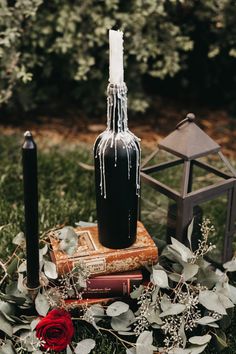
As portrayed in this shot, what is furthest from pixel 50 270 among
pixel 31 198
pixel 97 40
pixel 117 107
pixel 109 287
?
pixel 97 40

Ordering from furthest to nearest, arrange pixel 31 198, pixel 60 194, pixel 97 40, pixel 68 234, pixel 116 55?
pixel 97 40, pixel 60 194, pixel 68 234, pixel 116 55, pixel 31 198

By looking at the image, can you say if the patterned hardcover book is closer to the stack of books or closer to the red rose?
the stack of books

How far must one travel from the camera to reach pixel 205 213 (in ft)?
9.59

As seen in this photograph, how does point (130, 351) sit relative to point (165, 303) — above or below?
below

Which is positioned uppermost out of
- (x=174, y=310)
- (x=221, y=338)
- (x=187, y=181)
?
(x=187, y=181)

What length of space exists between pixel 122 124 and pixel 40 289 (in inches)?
23.9

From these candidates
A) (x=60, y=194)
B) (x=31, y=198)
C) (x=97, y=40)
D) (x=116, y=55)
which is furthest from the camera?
(x=97, y=40)

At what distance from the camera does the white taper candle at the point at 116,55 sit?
6.12ft

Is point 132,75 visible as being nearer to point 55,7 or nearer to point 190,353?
point 55,7

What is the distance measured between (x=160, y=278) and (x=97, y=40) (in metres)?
1.77

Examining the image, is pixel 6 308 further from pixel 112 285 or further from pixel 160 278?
pixel 160 278

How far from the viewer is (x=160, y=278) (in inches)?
79.1

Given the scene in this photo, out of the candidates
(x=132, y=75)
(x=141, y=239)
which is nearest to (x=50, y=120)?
(x=132, y=75)

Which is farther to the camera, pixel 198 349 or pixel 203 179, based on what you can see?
pixel 203 179
